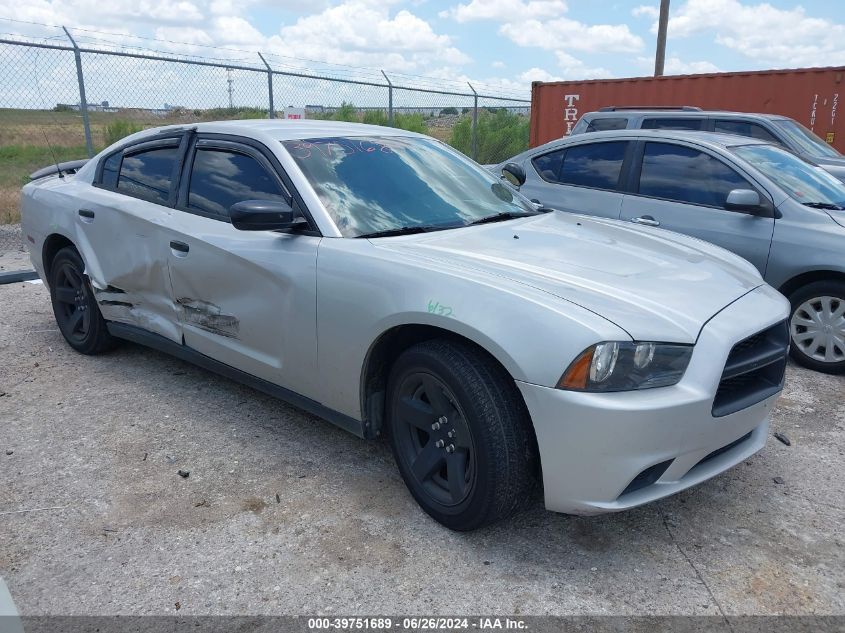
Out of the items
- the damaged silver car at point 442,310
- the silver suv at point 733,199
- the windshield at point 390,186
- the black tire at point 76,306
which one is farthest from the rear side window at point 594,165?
the black tire at point 76,306

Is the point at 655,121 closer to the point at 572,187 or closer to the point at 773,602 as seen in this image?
the point at 572,187

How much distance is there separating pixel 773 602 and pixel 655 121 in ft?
24.5

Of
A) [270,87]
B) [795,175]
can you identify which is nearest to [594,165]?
[795,175]

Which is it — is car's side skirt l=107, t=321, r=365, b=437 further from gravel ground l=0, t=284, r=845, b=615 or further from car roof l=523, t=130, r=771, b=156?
car roof l=523, t=130, r=771, b=156

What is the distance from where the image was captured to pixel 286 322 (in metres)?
3.23

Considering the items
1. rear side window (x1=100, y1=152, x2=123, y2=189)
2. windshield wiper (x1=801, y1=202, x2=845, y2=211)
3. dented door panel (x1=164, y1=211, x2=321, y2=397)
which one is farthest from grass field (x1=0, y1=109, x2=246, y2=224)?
windshield wiper (x1=801, y1=202, x2=845, y2=211)

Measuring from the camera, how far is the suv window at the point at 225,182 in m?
3.47

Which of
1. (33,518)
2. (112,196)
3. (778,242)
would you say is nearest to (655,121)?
(778,242)

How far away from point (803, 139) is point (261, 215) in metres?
7.74

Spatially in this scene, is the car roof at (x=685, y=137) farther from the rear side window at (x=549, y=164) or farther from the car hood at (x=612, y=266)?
the car hood at (x=612, y=266)

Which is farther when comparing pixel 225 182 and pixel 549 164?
pixel 549 164

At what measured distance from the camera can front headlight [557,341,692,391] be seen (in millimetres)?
2328

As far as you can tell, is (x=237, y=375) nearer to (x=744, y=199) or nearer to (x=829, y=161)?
(x=744, y=199)

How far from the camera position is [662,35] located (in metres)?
16.5
